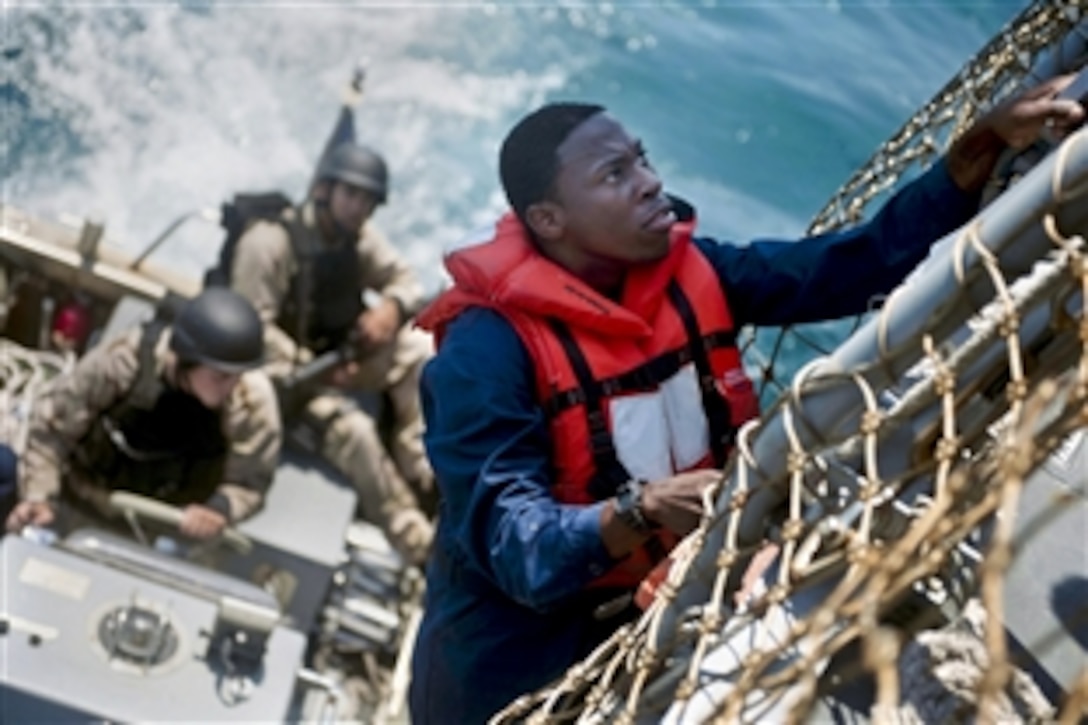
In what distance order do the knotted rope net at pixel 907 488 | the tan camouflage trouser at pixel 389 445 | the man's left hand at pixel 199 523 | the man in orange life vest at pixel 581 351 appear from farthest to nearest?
the tan camouflage trouser at pixel 389 445 → the man's left hand at pixel 199 523 → the man in orange life vest at pixel 581 351 → the knotted rope net at pixel 907 488

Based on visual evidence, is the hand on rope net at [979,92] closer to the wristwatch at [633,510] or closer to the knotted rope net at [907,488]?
the wristwatch at [633,510]

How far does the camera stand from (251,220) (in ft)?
22.1

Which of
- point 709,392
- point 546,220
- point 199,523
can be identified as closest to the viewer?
point 709,392

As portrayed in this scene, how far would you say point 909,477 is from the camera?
1.94 m

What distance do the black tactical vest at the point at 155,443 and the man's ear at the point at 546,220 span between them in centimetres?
264

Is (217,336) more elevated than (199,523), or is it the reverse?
(217,336)

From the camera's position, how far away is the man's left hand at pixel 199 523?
569 cm

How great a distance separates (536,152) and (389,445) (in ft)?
12.5

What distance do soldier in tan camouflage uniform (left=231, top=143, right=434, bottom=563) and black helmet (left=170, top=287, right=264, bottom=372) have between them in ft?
3.04

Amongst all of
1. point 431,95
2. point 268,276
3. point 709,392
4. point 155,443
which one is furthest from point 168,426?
point 431,95

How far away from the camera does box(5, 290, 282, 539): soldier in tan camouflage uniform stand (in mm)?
5512

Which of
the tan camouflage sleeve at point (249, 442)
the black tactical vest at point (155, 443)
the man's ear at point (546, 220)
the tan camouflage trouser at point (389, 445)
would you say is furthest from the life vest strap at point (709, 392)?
the tan camouflage trouser at point (389, 445)

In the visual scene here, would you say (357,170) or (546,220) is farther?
(357,170)

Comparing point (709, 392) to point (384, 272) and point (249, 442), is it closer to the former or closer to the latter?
point (249, 442)
